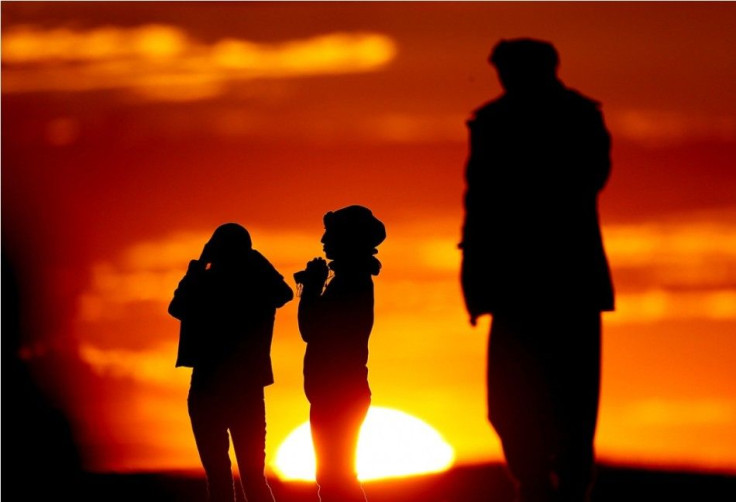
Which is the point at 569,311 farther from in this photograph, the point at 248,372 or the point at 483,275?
the point at 248,372

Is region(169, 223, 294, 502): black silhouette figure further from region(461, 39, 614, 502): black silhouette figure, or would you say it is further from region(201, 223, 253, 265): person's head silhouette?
region(461, 39, 614, 502): black silhouette figure

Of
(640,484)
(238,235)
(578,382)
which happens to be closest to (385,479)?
(640,484)

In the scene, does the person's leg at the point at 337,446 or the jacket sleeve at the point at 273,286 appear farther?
the jacket sleeve at the point at 273,286

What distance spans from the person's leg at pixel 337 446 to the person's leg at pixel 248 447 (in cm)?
106

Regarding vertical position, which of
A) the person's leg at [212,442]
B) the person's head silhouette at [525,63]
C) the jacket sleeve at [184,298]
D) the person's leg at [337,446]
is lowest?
the person's leg at [337,446]

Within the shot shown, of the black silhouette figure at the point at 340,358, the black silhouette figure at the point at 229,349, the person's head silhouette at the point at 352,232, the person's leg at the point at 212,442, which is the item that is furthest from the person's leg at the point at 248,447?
the person's head silhouette at the point at 352,232

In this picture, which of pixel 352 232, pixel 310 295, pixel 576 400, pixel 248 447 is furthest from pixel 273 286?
pixel 576 400

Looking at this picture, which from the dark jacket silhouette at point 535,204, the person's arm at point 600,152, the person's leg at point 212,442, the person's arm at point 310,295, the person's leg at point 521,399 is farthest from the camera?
the person's leg at point 212,442

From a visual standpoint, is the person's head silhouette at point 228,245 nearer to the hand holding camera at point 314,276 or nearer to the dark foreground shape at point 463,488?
the hand holding camera at point 314,276

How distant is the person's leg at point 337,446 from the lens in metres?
11.6

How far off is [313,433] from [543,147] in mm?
3575

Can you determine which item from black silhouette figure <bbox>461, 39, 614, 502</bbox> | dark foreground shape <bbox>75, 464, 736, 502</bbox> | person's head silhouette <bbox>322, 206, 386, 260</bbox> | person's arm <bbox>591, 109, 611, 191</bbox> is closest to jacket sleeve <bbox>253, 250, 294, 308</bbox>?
person's head silhouette <bbox>322, 206, 386, 260</bbox>

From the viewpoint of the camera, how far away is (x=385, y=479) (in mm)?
15070

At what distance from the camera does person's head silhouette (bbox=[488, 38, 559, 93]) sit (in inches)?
352
